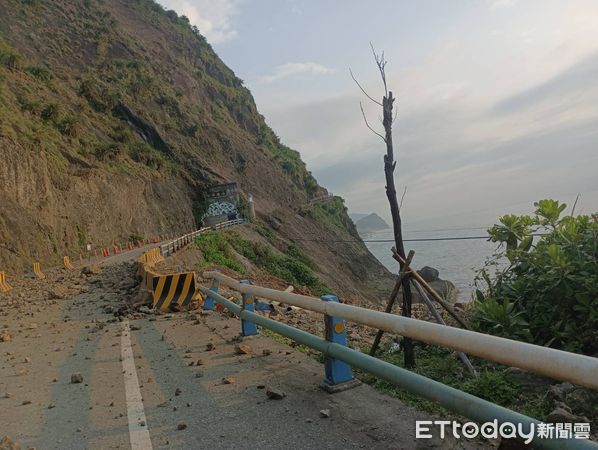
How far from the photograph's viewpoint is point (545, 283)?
4.97m

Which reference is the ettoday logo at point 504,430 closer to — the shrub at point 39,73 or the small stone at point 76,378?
the small stone at point 76,378

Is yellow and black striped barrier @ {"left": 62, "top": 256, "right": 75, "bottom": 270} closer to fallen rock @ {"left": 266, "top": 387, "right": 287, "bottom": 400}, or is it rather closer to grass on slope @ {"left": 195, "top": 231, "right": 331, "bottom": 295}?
grass on slope @ {"left": 195, "top": 231, "right": 331, "bottom": 295}

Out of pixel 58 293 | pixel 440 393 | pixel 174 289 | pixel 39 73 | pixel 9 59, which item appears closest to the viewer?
pixel 440 393

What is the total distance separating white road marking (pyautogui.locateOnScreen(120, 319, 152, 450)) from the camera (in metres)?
3.46

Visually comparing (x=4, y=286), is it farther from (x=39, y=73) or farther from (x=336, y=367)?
(x=39, y=73)

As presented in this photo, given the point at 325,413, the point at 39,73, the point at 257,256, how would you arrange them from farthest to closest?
the point at 39,73, the point at 257,256, the point at 325,413

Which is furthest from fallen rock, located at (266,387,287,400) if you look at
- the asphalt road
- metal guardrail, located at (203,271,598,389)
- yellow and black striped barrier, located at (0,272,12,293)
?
yellow and black striped barrier, located at (0,272,12,293)

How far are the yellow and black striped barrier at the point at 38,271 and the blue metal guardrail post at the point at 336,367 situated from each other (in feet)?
55.5

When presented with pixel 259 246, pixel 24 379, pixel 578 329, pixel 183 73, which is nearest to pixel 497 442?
pixel 578 329

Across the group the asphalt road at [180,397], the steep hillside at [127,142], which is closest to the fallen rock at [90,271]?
the steep hillside at [127,142]

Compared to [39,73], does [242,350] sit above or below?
below

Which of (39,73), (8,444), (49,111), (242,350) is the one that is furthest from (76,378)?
(39,73)

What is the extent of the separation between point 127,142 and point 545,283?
39.1 metres

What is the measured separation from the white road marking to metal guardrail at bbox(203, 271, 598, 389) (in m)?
1.75
